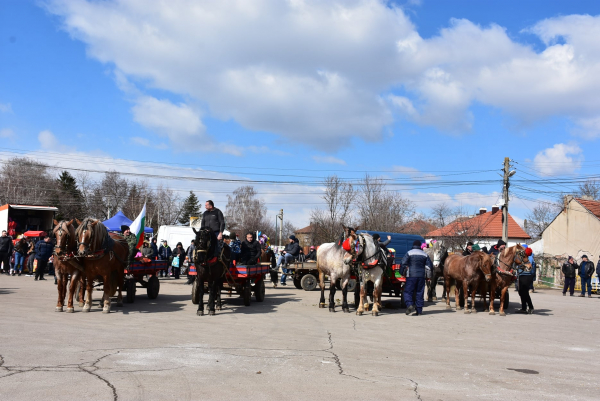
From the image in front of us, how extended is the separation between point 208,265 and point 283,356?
475cm

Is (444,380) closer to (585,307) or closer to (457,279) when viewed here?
Answer: (457,279)

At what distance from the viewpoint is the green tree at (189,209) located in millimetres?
78188

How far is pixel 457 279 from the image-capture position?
15.0 m

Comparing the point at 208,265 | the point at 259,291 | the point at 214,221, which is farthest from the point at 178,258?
the point at 208,265

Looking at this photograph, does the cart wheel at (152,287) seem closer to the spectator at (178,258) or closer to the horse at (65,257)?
the horse at (65,257)

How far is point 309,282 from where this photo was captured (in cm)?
2095

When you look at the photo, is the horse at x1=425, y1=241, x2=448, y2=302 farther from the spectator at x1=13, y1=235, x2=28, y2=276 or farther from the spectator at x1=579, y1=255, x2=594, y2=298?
the spectator at x1=13, y1=235, x2=28, y2=276

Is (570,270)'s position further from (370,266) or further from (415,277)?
(370,266)

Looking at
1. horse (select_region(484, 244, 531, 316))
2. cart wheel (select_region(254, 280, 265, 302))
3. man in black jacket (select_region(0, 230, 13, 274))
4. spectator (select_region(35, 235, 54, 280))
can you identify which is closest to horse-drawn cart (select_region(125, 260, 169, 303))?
cart wheel (select_region(254, 280, 265, 302))

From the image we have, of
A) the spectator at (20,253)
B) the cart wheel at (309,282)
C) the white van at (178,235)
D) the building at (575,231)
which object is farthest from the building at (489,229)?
the spectator at (20,253)

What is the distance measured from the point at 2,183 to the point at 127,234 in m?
52.8

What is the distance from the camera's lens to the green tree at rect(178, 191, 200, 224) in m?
78.2

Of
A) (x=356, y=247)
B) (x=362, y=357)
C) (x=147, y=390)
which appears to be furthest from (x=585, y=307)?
(x=147, y=390)

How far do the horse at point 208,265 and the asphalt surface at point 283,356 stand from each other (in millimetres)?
423
